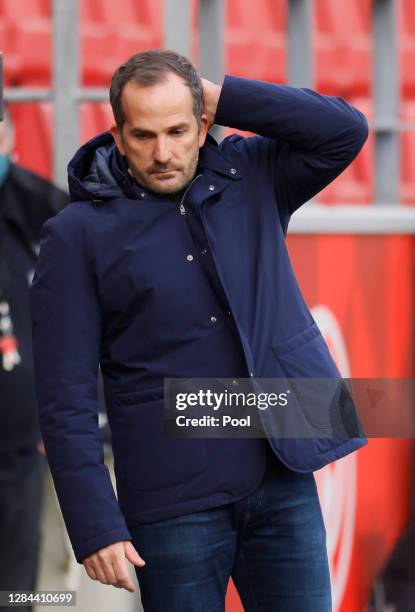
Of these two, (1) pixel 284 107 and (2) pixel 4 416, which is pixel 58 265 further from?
(2) pixel 4 416

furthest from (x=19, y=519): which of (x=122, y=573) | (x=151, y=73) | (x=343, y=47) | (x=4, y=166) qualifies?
(x=343, y=47)

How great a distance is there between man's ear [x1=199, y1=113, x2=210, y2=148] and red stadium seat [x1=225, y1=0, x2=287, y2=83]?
10.7 ft

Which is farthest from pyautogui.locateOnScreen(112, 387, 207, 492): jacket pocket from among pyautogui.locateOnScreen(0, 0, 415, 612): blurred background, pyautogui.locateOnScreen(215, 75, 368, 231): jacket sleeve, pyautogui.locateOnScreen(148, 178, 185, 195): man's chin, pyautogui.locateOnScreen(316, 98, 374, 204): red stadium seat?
pyautogui.locateOnScreen(316, 98, 374, 204): red stadium seat

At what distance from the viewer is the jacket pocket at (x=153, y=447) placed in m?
2.66

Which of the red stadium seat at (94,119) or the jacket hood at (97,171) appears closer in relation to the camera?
the jacket hood at (97,171)

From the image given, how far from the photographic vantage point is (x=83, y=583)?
429 centimetres

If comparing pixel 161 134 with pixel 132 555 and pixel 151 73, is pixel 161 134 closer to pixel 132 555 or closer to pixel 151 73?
pixel 151 73

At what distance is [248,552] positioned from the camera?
2711mm

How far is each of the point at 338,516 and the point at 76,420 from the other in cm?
266

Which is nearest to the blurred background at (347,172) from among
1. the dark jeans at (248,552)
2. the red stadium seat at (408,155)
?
the red stadium seat at (408,155)

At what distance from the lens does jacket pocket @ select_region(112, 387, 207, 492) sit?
266 cm

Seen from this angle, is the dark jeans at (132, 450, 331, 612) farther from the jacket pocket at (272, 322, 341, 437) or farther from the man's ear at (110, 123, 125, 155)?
the man's ear at (110, 123, 125, 155)

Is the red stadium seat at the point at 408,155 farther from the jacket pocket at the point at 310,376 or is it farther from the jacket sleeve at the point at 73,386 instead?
the jacket sleeve at the point at 73,386

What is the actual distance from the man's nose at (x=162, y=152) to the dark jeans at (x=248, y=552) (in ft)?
1.80
